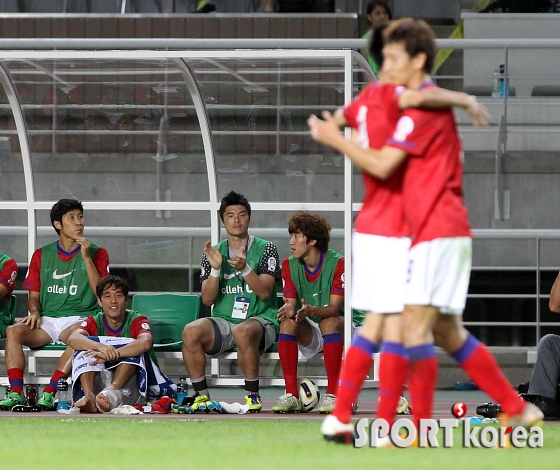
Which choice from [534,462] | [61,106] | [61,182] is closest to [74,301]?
[61,106]

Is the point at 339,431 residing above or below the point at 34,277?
below

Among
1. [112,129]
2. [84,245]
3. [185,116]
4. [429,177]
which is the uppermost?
[185,116]

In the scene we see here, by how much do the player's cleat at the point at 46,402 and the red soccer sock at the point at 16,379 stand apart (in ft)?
0.52

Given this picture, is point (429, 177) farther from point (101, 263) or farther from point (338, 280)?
point (101, 263)

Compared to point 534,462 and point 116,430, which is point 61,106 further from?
point 534,462

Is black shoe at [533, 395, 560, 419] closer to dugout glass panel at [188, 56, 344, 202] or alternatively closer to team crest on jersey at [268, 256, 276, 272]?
team crest on jersey at [268, 256, 276, 272]

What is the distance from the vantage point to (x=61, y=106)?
8727mm

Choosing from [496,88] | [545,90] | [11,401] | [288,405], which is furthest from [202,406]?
[545,90]

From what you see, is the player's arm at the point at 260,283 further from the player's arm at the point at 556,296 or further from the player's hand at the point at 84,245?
the player's arm at the point at 556,296

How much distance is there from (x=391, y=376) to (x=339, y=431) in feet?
0.98

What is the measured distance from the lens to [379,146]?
4414 millimetres

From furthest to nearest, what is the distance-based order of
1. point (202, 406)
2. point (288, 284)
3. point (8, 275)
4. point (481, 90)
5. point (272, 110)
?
point (481, 90) → point (272, 110) → point (8, 275) → point (288, 284) → point (202, 406)

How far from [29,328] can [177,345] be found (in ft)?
3.41

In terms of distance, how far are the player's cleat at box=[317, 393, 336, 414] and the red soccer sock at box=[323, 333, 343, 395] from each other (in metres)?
0.07
